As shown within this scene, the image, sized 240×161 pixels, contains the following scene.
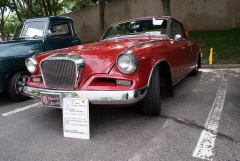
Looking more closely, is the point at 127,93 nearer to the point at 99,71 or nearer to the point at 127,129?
the point at 99,71

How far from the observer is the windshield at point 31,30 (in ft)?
15.7

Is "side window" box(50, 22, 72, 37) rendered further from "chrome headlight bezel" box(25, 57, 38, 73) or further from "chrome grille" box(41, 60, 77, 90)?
"chrome grille" box(41, 60, 77, 90)

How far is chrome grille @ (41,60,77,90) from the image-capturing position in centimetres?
247

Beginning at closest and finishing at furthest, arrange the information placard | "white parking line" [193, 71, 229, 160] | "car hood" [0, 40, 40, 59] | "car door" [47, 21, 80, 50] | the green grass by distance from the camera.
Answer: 1. "white parking line" [193, 71, 229, 160]
2. the information placard
3. "car hood" [0, 40, 40, 59]
4. "car door" [47, 21, 80, 50]
5. the green grass

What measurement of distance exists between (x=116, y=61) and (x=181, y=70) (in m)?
1.82

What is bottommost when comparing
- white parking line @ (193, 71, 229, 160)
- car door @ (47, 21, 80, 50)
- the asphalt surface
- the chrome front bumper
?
the asphalt surface

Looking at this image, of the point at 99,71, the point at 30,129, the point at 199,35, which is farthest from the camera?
the point at 199,35

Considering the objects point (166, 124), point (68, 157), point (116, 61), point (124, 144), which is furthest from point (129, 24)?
point (68, 157)

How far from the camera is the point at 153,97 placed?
2.69m

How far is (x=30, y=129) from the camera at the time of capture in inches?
109

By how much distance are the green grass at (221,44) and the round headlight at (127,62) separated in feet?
19.4

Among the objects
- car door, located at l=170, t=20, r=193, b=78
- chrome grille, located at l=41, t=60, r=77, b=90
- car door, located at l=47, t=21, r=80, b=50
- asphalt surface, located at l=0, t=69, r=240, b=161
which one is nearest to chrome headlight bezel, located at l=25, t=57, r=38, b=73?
chrome grille, located at l=41, t=60, r=77, b=90

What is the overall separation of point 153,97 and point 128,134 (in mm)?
574

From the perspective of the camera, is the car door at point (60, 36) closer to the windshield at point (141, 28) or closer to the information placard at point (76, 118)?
the windshield at point (141, 28)
